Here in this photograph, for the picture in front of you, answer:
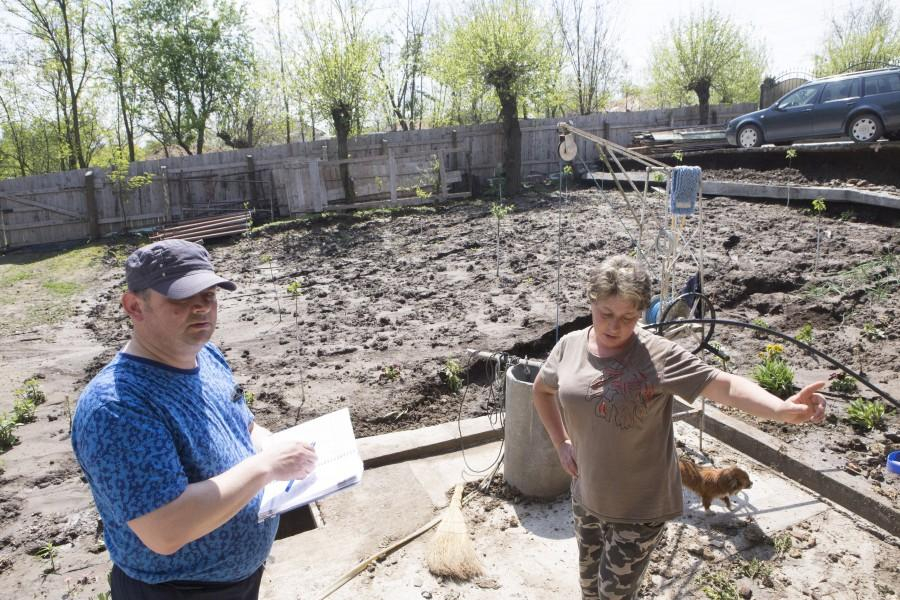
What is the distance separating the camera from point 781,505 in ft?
12.1

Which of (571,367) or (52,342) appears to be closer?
(571,367)

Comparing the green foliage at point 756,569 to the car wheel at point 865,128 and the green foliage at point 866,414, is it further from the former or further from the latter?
the car wheel at point 865,128

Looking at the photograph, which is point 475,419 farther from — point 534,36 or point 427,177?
point 534,36

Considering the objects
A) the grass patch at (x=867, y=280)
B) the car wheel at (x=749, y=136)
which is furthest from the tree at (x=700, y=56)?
the grass patch at (x=867, y=280)

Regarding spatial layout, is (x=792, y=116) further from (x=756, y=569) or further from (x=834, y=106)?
(x=756, y=569)

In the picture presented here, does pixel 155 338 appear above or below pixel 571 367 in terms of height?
above

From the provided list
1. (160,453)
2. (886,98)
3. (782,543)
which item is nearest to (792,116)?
(886,98)

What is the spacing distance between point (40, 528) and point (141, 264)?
3.34m

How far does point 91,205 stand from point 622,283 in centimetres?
1838

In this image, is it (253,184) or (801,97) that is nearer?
(801,97)

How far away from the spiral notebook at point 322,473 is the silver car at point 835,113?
1490 centimetres

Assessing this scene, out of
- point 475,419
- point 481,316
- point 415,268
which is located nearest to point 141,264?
point 475,419

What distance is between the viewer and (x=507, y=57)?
18.1 metres

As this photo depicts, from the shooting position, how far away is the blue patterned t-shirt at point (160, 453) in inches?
55.7
